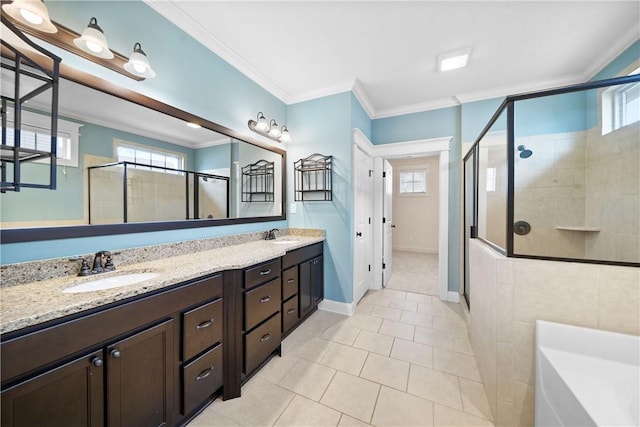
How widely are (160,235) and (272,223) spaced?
1.27m

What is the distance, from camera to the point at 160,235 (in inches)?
63.7

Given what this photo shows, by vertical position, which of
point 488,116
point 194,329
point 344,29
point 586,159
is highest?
point 344,29

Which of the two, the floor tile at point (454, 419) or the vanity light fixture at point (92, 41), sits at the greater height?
the vanity light fixture at point (92, 41)

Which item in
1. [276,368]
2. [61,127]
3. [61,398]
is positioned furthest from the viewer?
[276,368]

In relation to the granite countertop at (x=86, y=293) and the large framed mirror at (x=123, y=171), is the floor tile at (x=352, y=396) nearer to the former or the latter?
the granite countertop at (x=86, y=293)

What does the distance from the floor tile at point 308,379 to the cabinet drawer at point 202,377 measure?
0.49 meters

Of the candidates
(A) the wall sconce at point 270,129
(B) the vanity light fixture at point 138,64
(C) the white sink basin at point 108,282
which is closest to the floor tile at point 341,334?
(C) the white sink basin at point 108,282

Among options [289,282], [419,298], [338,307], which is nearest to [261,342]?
[289,282]

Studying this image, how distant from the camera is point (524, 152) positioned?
8.55 ft

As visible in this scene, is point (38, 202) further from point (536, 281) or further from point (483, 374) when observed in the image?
point (483, 374)

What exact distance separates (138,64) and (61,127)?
58cm

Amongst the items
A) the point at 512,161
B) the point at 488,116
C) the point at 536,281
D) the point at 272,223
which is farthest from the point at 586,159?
the point at 272,223

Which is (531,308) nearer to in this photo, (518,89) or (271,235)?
(271,235)

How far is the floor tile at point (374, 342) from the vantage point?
2021mm
